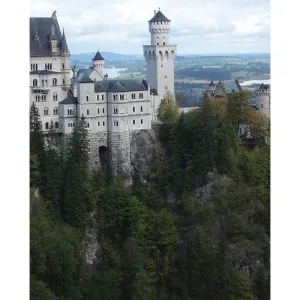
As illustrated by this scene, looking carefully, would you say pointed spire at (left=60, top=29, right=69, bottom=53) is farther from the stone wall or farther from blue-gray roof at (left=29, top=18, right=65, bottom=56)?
the stone wall

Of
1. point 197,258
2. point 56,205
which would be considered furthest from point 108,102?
point 197,258

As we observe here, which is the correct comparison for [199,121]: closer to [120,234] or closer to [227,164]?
[227,164]

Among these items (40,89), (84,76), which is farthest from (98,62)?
(40,89)

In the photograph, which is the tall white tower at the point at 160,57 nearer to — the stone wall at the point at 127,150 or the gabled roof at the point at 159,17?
the gabled roof at the point at 159,17

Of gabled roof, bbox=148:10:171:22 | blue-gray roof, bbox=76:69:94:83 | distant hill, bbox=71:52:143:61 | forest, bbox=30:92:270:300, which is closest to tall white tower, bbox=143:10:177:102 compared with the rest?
gabled roof, bbox=148:10:171:22

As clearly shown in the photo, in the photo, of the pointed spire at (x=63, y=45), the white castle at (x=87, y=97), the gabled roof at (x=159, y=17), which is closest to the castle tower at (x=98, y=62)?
the white castle at (x=87, y=97)

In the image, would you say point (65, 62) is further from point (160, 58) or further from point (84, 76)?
point (160, 58)
